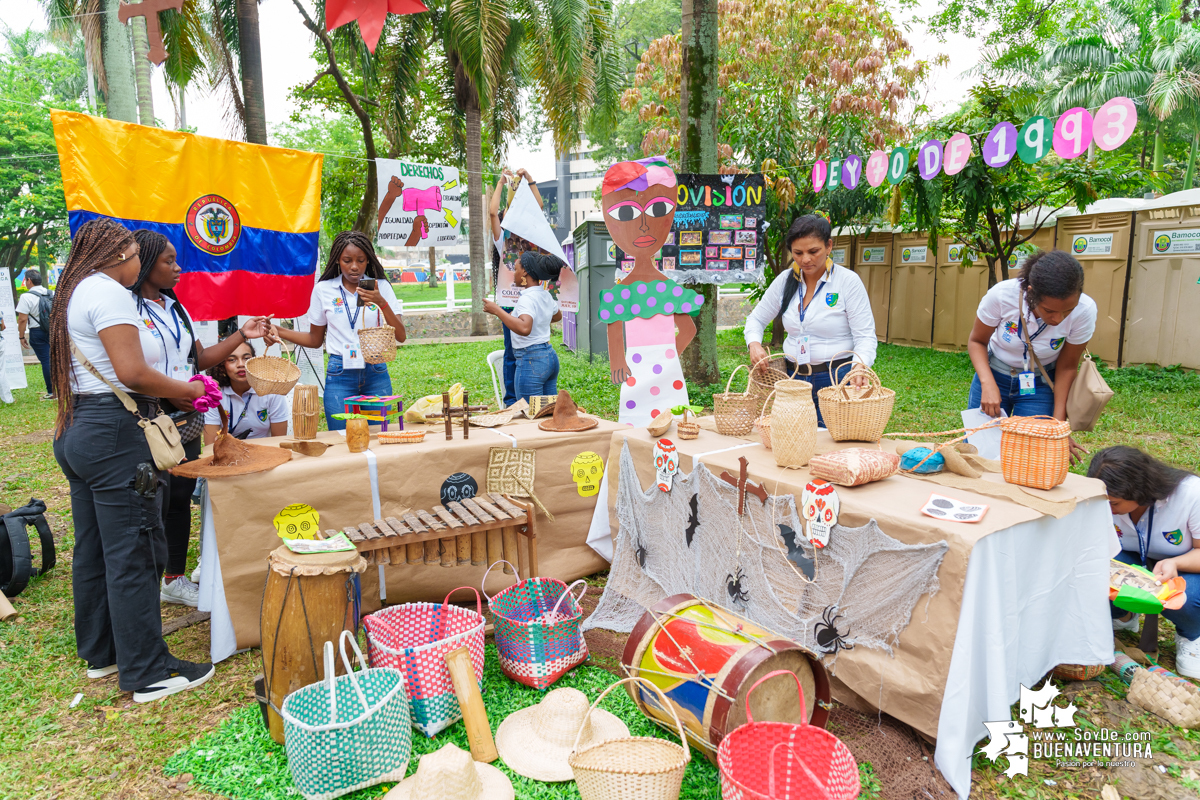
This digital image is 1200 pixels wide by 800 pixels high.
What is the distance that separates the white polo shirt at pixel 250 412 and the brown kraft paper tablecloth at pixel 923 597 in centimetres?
261

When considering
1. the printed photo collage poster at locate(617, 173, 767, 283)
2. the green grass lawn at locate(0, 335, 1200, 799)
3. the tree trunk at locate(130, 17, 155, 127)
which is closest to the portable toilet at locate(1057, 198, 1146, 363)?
the green grass lawn at locate(0, 335, 1200, 799)

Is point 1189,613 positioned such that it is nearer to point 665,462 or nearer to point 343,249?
point 665,462

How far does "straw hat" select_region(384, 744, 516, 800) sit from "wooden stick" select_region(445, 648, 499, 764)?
201 mm

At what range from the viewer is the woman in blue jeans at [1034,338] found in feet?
9.30

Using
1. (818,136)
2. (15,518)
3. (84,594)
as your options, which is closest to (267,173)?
(15,518)

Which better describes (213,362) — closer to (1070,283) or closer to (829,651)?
(829,651)

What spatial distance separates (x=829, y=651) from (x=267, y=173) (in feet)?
14.0

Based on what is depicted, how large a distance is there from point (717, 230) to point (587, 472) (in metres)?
3.00

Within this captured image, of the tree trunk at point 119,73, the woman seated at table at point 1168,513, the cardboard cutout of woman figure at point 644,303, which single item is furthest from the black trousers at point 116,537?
the tree trunk at point 119,73

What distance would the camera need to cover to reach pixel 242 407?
367 centimetres

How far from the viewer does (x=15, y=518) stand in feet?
12.1

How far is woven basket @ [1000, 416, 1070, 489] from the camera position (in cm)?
227

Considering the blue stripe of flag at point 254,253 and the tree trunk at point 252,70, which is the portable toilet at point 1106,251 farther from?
the tree trunk at point 252,70

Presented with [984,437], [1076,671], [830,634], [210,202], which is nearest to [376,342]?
[210,202]
